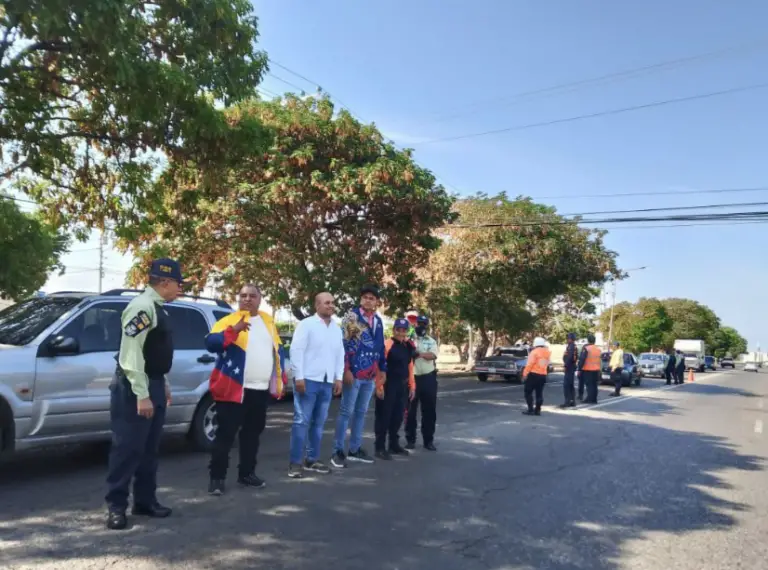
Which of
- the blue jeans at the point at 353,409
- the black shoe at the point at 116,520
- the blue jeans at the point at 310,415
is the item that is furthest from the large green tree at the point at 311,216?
the black shoe at the point at 116,520

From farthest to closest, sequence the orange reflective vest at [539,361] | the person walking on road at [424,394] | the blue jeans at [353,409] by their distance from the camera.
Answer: the orange reflective vest at [539,361], the person walking on road at [424,394], the blue jeans at [353,409]

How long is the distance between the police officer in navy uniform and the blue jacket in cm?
267

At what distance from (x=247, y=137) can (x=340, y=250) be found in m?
6.99

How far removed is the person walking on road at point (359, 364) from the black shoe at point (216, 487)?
176cm

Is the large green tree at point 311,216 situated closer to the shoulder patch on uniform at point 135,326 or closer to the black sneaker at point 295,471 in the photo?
the black sneaker at point 295,471

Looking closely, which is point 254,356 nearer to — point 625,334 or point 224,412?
point 224,412

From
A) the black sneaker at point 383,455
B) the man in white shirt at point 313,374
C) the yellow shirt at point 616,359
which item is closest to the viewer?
the man in white shirt at point 313,374

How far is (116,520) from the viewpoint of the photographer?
475 cm

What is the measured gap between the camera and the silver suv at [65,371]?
5.87 m

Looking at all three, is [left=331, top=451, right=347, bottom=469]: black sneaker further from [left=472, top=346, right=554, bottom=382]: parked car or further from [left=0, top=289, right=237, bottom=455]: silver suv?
[left=472, top=346, right=554, bottom=382]: parked car

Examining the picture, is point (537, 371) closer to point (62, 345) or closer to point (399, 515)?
point (399, 515)

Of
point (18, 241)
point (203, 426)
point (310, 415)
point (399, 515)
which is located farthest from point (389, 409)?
point (18, 241)

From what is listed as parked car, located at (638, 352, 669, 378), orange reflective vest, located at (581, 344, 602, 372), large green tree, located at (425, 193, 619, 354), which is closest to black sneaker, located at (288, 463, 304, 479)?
orange reflective vest, located at (581, 344, 602, 372)

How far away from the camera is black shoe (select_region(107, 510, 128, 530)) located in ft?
15.6
